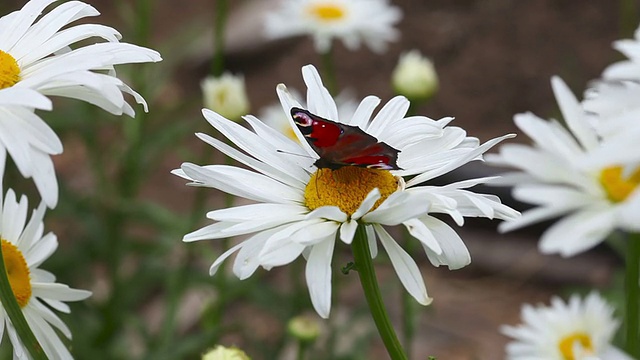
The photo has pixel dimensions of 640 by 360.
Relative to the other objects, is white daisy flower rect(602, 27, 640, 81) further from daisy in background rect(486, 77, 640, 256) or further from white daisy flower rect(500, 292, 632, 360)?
white daisy flower rect(500, 292, 632, 360)

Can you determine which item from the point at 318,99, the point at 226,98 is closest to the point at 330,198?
the point at 318,99

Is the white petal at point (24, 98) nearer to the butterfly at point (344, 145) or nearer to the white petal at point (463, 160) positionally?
the butterfly at point (344, 145)

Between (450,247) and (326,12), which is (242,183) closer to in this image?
(450,247)

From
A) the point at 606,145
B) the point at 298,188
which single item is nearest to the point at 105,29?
the point at 298,188

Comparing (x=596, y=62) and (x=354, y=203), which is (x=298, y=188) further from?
(x=596, y=62)

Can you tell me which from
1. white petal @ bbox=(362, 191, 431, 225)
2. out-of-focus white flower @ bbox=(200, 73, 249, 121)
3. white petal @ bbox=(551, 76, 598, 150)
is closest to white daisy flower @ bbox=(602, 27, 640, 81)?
white petal @ bbox=(551, 76, 598, 150)
